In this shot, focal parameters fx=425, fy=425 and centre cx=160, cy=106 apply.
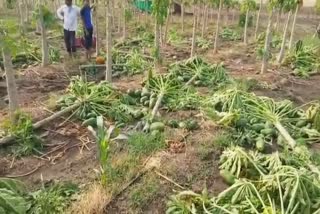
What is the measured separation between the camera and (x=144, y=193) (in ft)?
17.2

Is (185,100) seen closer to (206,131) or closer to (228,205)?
(206,131)

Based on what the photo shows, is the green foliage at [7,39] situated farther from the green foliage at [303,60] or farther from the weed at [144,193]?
the green foliage at [303,60]

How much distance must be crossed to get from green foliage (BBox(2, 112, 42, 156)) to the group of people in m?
5.68

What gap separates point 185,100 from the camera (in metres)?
8.22

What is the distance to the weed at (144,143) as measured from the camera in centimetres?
627

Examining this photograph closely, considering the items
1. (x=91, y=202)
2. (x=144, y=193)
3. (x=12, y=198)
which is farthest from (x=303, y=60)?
(x=12, y=198)

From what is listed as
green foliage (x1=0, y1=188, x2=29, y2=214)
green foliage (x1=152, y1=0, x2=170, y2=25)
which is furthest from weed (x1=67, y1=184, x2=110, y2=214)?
green foliage (x1=152, y1=0, x2=170, y2=25)

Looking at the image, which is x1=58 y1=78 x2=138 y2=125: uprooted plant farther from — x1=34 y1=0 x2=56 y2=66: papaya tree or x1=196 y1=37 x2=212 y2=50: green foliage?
x1=196 y1=37 x2=212 y2=50: green foliage

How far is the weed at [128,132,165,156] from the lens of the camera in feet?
20.6

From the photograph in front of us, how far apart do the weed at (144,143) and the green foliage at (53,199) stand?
1179 millimetres

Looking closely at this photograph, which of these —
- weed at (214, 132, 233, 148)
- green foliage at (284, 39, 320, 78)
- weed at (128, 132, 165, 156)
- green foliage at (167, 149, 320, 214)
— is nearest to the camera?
green foliage at (167, 149, 320, 214)

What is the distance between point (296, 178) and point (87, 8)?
892 cm

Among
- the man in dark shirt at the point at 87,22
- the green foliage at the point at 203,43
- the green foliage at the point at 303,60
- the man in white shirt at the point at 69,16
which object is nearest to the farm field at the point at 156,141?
the man in white shirt at the point at 69,16

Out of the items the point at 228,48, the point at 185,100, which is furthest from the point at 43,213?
the point at 228,48
